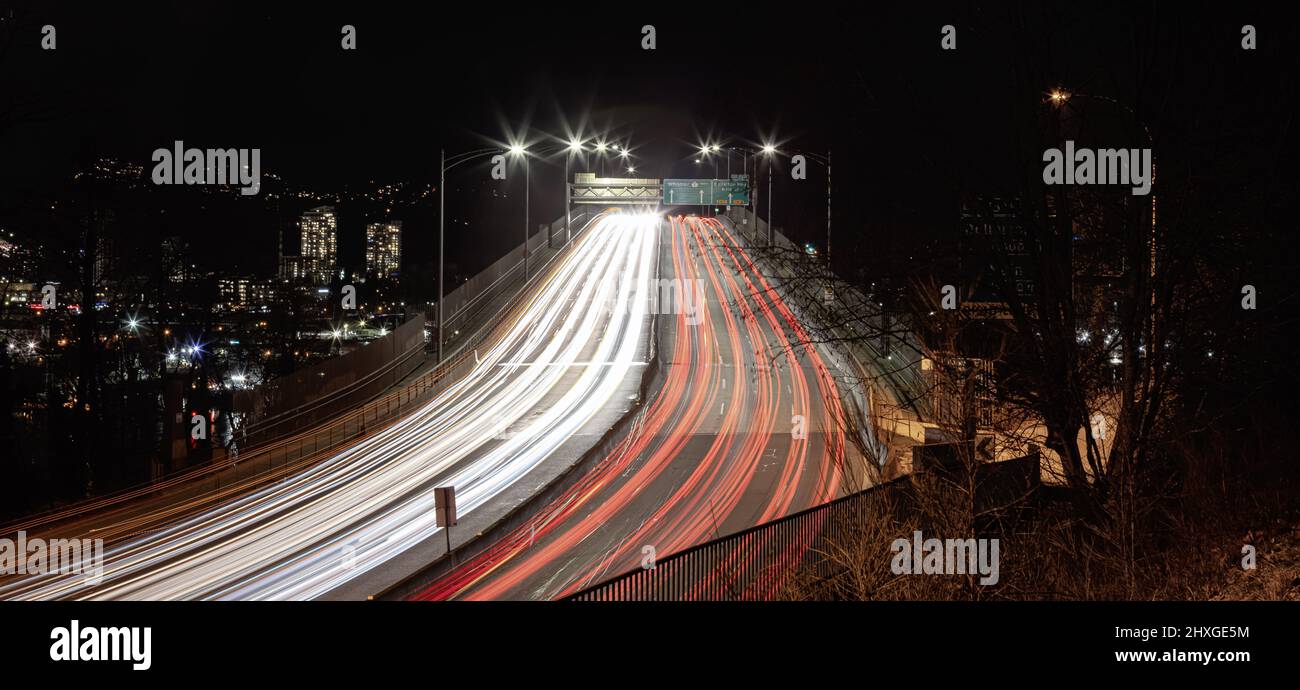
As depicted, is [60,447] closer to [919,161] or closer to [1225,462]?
[919,161]

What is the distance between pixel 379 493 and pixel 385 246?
103 metres

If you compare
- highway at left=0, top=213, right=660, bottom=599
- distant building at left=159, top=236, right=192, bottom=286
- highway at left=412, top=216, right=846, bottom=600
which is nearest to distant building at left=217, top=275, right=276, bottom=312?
distant building at left=159, top=236, right=192, bottom=286

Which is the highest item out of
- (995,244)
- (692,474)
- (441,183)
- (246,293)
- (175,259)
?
(441,183)

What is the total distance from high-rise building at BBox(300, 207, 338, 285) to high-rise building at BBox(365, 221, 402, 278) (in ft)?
39.3

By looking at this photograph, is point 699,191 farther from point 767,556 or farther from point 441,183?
point 767,556

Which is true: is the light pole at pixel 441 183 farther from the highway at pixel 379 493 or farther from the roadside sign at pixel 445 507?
the roadside sign at pixel 445 507

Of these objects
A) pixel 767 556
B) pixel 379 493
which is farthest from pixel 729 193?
pixel 767 556

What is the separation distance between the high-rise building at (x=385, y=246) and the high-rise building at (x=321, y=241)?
1197cm

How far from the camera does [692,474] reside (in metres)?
23.8

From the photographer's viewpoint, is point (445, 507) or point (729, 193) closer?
point (445, 507)

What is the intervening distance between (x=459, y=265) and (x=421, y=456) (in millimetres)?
95708

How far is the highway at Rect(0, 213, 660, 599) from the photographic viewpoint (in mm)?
14719

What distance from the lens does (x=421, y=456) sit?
24453mm

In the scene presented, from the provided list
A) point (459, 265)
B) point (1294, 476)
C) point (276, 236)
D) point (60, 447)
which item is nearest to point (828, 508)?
point (1294, 476)
